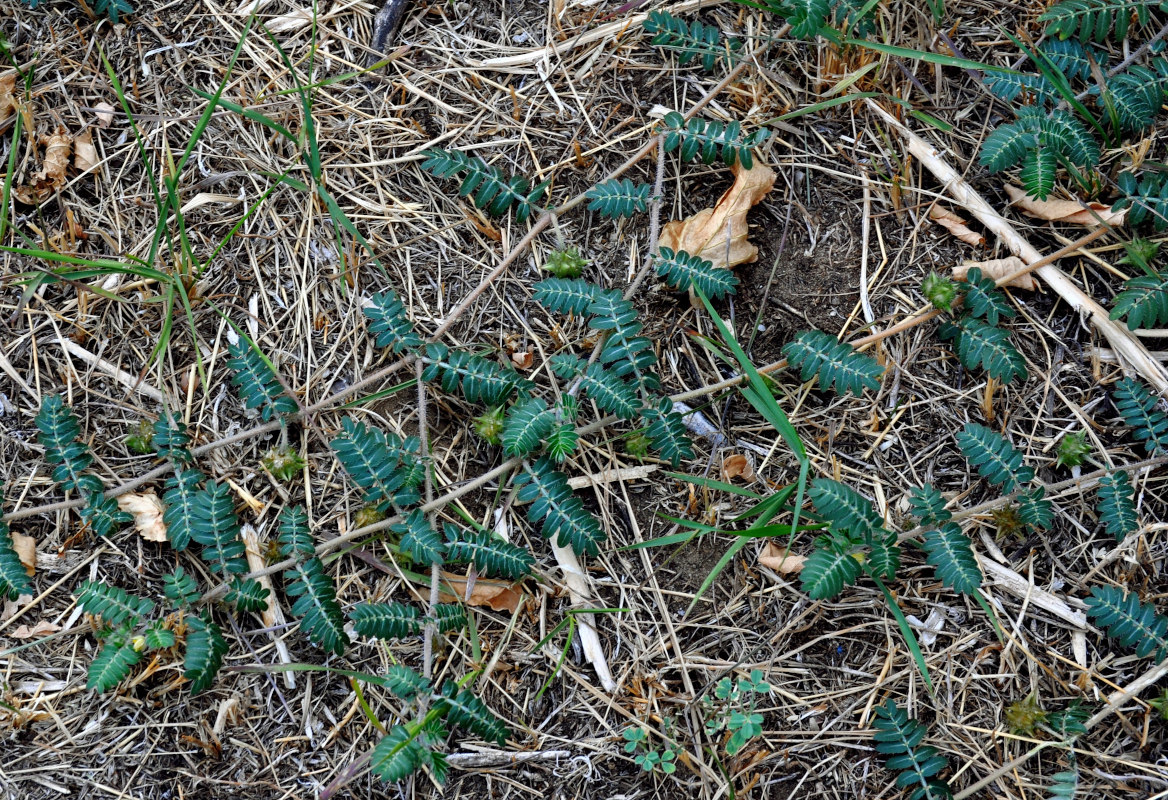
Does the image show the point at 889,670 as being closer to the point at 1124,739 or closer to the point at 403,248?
the point at 1124,739

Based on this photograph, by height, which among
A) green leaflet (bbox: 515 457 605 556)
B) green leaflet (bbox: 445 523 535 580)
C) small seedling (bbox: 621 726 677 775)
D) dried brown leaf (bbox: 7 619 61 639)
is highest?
green leaflet (bbox: 515 457 605 556)

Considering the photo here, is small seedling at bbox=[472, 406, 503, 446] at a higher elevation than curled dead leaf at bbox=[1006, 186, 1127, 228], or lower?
lower

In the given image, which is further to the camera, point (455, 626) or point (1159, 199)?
point (1159, 199)

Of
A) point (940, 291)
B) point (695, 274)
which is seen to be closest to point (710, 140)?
point (695, 274)

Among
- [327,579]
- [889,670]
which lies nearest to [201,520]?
[327,579]

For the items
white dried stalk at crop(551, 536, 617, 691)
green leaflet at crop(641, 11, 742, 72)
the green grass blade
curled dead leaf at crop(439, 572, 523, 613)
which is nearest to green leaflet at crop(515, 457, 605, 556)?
white dried stalk at crop(551, 536, 617, 691)

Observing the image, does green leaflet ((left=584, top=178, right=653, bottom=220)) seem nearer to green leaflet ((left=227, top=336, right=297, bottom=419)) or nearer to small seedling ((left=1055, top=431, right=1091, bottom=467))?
green leaflet ((left=227, top=336, right=297, bottom=419))

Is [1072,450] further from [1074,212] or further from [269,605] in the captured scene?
[269,605]

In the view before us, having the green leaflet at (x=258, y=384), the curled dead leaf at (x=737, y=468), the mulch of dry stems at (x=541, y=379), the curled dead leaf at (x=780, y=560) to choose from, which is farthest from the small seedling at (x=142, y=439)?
the curled dead leaf at (x=780, y=560)
